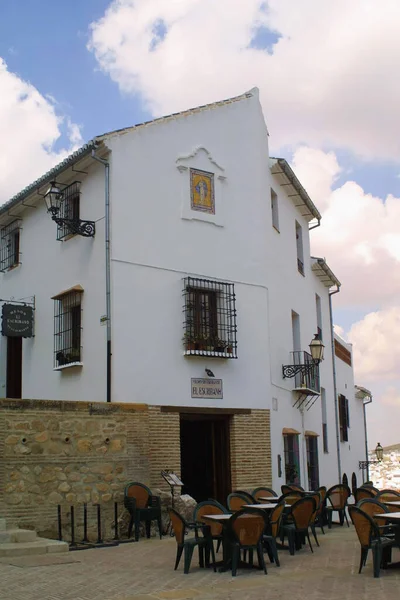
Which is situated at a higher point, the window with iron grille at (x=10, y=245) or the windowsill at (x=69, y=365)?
the window with iron grille at (x=10, y=245)

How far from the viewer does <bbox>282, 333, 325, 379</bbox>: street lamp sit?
17453 millimetres

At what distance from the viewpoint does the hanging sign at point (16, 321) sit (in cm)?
1745

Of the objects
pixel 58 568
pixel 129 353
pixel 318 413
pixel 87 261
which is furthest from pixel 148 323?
pixel 318 413

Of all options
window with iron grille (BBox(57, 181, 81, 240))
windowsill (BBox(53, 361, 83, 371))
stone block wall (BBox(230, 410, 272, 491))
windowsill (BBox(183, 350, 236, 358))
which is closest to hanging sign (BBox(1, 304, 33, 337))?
windowsill (BBox(53, 361, 83, 371))

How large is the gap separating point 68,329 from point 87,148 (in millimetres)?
3797

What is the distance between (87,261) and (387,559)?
862cm

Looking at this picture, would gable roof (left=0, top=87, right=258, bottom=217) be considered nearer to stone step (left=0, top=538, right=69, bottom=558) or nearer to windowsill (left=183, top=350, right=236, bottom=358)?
windowsill (left=183, top=350, right=236, bottom=358)

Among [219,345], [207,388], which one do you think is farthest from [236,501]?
[219,345]

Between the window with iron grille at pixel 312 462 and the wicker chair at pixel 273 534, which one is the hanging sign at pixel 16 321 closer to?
the window with iron grille at pixel 312 462

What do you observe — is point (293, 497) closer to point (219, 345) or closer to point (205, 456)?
point (219, 345)

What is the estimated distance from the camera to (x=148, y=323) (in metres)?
15.2

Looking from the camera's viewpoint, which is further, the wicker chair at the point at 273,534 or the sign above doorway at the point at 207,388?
the sign above doorway at the point at 207,388

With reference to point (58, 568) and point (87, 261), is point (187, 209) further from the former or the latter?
point (58, 568)

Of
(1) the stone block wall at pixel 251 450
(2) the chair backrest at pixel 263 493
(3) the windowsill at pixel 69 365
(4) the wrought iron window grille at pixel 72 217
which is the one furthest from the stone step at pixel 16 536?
(4) the wrought iron window grille at pixel 72 217
